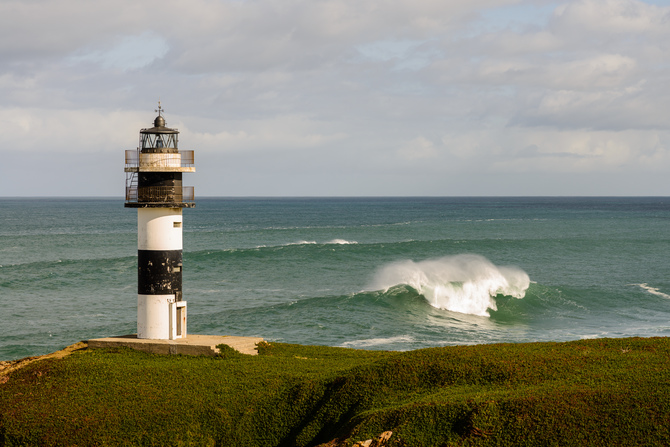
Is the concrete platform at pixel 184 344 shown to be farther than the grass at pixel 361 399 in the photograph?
Yes

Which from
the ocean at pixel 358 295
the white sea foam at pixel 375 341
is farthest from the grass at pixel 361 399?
the ocean at pixel 358 295

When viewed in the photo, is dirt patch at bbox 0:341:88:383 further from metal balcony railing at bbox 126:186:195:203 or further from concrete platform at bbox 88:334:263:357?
metal balcony railing at bbox 126:186:195:203

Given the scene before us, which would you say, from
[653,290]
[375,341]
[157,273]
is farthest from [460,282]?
[157,273]

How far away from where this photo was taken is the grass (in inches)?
387

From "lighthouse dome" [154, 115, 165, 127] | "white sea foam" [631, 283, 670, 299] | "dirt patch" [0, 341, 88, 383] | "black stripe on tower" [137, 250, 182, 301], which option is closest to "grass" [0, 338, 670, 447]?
"dirt patch" [0, 341, 88, 383]

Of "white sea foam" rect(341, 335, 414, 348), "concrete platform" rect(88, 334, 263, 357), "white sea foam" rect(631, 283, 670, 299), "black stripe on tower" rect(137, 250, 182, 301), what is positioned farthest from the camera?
"white sea foam" rect(631, 283, 670, 299)

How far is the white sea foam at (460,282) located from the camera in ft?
106

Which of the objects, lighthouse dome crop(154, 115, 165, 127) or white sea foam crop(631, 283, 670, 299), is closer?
lighthouse dome crop(154, 115, 165, 127)

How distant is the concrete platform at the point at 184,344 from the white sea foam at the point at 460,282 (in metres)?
16.9

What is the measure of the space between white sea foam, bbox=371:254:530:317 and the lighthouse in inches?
706

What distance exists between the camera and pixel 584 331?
25.5 meters

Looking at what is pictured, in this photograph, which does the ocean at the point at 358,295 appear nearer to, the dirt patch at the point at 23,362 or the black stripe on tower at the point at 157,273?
the dirt patch at the point at 23,362

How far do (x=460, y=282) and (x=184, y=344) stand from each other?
71.3 ft

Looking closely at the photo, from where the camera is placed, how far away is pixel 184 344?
15633 millimetres
